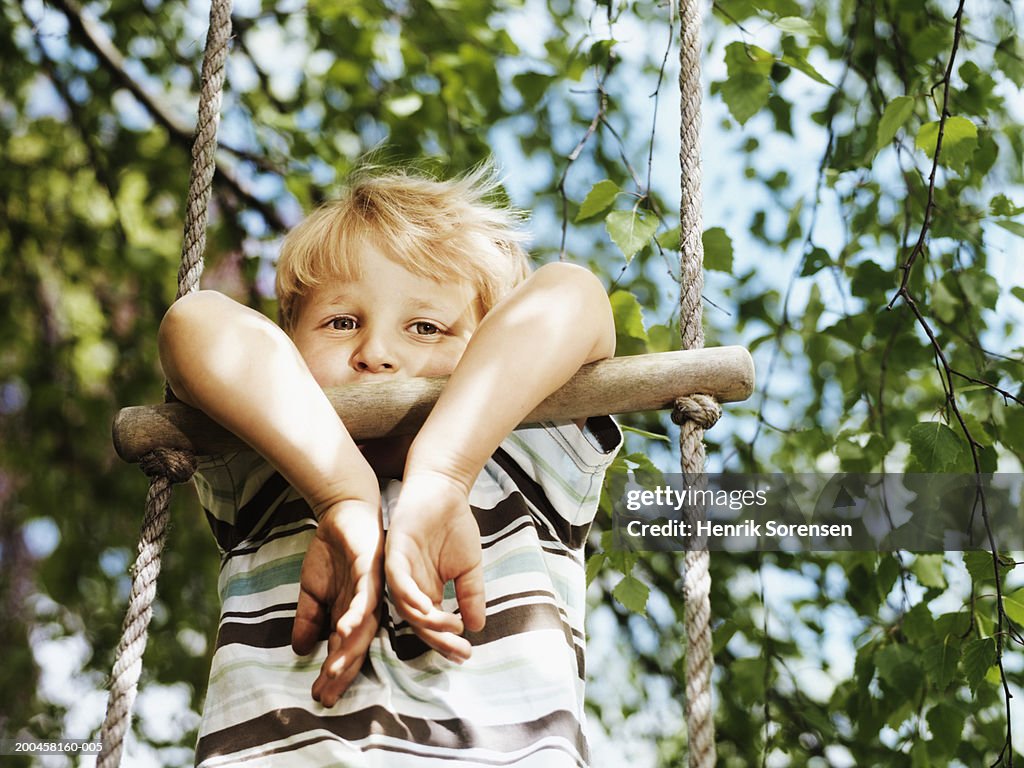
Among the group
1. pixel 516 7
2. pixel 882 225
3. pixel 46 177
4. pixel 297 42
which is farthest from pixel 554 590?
pixel 46 177

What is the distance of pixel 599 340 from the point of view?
2.66ft

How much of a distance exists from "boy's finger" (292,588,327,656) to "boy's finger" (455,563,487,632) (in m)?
0.10

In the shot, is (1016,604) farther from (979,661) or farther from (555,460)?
(555,460)

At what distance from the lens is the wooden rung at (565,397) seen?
0.77 metres

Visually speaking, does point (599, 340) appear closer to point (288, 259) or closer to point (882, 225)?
point (288, 259)

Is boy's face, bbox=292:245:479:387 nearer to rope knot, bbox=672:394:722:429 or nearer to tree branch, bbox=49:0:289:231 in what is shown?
rope knot, bbox=672:394:722:429

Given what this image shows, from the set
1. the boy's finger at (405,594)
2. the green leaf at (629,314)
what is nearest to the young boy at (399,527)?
the boy's finger at (405,594)

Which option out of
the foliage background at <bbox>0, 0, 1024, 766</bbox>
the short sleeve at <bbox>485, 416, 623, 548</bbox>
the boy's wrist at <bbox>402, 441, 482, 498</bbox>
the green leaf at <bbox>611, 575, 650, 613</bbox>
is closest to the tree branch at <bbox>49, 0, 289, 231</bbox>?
the foliage background at <bbox>0, 0, 1024, 766</bbox>

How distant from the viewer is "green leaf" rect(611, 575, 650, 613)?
113 cm

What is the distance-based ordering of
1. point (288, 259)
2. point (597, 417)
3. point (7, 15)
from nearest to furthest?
point (597, 417) → point (288, 259) → point (7, 15)

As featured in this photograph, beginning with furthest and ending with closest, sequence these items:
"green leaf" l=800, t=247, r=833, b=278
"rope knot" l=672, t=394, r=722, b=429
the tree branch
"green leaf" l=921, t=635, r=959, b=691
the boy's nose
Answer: the tree branch < "green leaf" l=800, t=247, r=833, b=278 < "green leaf" l=921, t=635, r=959, b=691 < the boy's nose < "rope knot" l=672, t=394, r=722, b=429


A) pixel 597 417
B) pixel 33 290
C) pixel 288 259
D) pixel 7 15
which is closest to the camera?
pixel 597 417

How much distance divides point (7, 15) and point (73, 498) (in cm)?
105

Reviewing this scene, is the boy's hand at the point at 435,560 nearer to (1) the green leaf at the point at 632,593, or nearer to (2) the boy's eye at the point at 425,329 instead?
(2) the boy's eye at the point at 425,329
